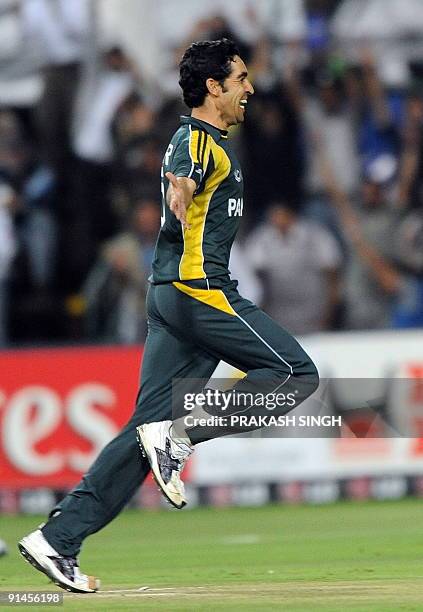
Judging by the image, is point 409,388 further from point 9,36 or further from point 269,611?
point 269,611

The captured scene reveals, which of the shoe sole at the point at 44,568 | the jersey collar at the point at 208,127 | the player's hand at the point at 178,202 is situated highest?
the jersey collar at the point at 208,127

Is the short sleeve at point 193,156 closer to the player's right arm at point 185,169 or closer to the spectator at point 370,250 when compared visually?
the player's right arm at point 185,169

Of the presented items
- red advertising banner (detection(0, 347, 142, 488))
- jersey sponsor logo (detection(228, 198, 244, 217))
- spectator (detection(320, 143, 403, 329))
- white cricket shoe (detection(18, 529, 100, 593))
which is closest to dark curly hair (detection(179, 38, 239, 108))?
jersey sponsor logo (detection(228, 198, 244, 217))

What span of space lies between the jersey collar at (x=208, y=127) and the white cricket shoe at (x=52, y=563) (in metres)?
1.86

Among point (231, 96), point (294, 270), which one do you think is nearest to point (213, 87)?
point (231, 96)

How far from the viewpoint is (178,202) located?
5398 millimetres

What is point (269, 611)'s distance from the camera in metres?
5.34

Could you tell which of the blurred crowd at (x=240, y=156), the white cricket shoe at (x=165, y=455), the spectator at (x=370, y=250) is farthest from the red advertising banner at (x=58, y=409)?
the white cricket shoe at (x=165, y=455)

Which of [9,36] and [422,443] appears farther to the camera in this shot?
[9,36]

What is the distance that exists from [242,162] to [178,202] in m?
8.01

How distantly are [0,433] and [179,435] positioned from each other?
6.48 metres

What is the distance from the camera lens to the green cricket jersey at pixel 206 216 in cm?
588

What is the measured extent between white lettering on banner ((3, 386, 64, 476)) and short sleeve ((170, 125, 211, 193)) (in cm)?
671

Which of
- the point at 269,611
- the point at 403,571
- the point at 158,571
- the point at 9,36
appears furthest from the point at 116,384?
the point at 269,611
